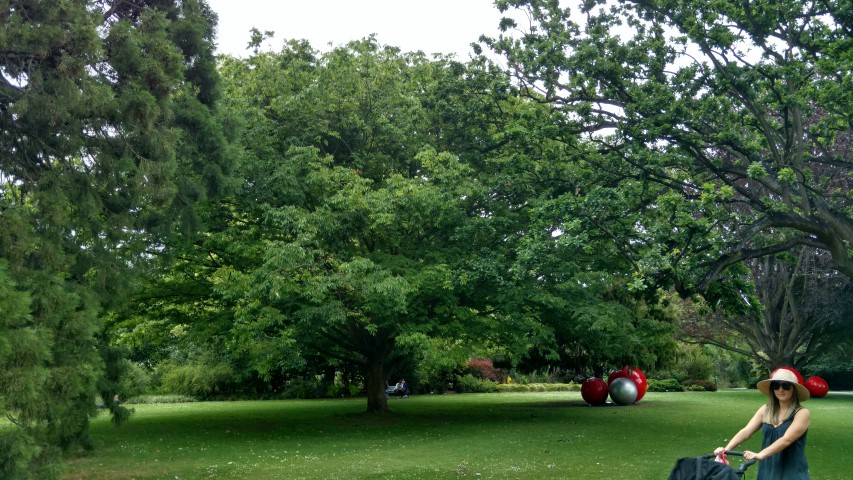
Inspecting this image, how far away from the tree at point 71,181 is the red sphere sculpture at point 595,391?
934 inches

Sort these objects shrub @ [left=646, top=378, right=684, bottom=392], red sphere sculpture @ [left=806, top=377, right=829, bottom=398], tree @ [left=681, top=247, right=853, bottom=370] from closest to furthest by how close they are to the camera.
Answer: tree @ [left=681, top=247, right=853, bottom=370] < red sphere sculpture @ [left=806, top=377, right=829, bottom=398] < shrub @ [left=646, top=378, right=684, bottom=392]

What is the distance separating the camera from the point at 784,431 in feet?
18.7

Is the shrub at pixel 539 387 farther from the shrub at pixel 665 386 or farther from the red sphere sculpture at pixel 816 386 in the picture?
the red sphere sculpture at pixel 816 386

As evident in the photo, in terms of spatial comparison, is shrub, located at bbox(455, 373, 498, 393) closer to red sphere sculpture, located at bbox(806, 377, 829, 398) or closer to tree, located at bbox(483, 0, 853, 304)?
→ red sphere sculpture, located at bbox(806, 377, 829, 398)

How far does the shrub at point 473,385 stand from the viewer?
1802 inches

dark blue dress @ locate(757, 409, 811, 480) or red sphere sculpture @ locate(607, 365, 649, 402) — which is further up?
dark blue dress @ locate(757, 409, 811, 480)

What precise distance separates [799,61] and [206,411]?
83.1 ft

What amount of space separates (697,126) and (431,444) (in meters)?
9.39

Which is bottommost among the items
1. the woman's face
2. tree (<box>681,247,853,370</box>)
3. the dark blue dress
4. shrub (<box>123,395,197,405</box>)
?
shrub (<box>123,395,197,405</box>)

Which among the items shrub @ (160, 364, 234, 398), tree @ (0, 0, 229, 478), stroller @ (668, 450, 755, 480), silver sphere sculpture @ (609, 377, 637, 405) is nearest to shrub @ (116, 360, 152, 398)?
shrub @ (160, 364, 234, 398)

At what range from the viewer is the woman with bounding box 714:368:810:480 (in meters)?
5.55

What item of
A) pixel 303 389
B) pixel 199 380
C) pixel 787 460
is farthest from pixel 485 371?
pixel 787 460

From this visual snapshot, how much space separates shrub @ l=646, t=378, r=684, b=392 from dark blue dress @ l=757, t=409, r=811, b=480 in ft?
144

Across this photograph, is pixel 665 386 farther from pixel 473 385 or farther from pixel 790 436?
pixel 790 436
